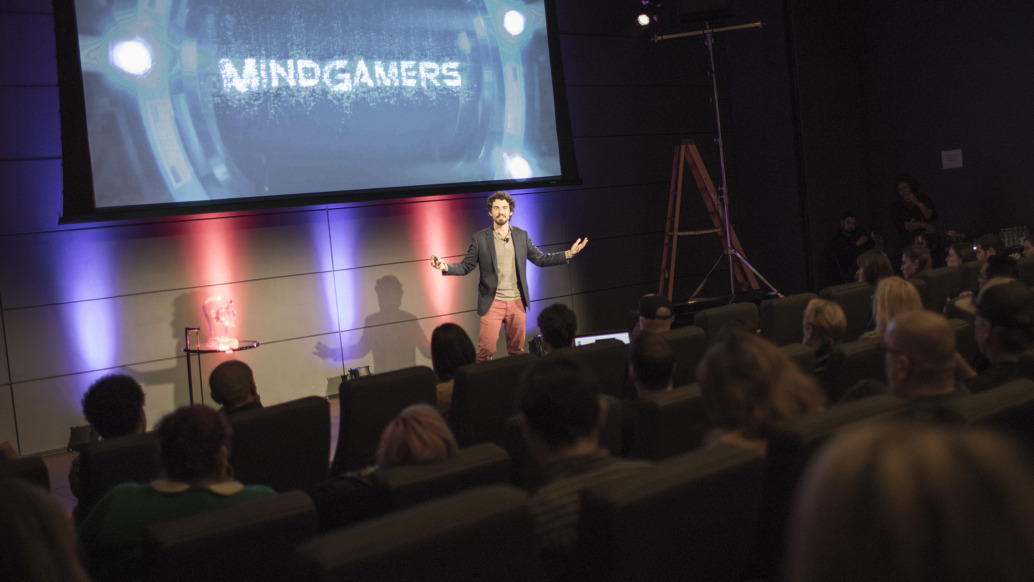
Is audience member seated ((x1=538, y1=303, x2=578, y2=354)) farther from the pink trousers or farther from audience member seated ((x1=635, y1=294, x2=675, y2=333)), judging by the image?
the pink trousers

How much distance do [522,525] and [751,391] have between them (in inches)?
31.7

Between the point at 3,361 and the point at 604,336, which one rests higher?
the point at 3,361

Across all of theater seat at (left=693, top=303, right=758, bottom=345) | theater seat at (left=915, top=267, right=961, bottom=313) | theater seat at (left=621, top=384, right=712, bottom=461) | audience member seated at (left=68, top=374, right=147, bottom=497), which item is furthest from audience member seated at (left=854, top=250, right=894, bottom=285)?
audience member seated at (left=68, top=374, right=147, bottom=497)

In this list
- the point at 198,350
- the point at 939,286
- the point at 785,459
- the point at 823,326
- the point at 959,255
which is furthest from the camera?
the point at 959,255

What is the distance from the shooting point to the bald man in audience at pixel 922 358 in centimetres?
228

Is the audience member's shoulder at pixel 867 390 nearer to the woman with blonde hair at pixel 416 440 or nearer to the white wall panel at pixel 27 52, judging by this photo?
the woman with blonde hair at pixel 416 440

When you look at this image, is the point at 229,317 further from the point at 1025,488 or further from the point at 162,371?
the point at 1025,488

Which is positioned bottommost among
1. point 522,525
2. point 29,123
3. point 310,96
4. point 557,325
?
point 522,525

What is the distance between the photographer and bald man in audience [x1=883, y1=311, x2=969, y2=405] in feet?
7.48

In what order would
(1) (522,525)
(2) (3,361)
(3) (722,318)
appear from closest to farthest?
(1) (522,525) → (3) (722,318) → (2) (3,361)

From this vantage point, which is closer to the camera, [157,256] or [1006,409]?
[1006,409]

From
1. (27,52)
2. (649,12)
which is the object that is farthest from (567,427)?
(649,12)

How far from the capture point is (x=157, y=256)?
6043 millimetres

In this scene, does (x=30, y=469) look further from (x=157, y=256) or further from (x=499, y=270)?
(x=499, y=270)
